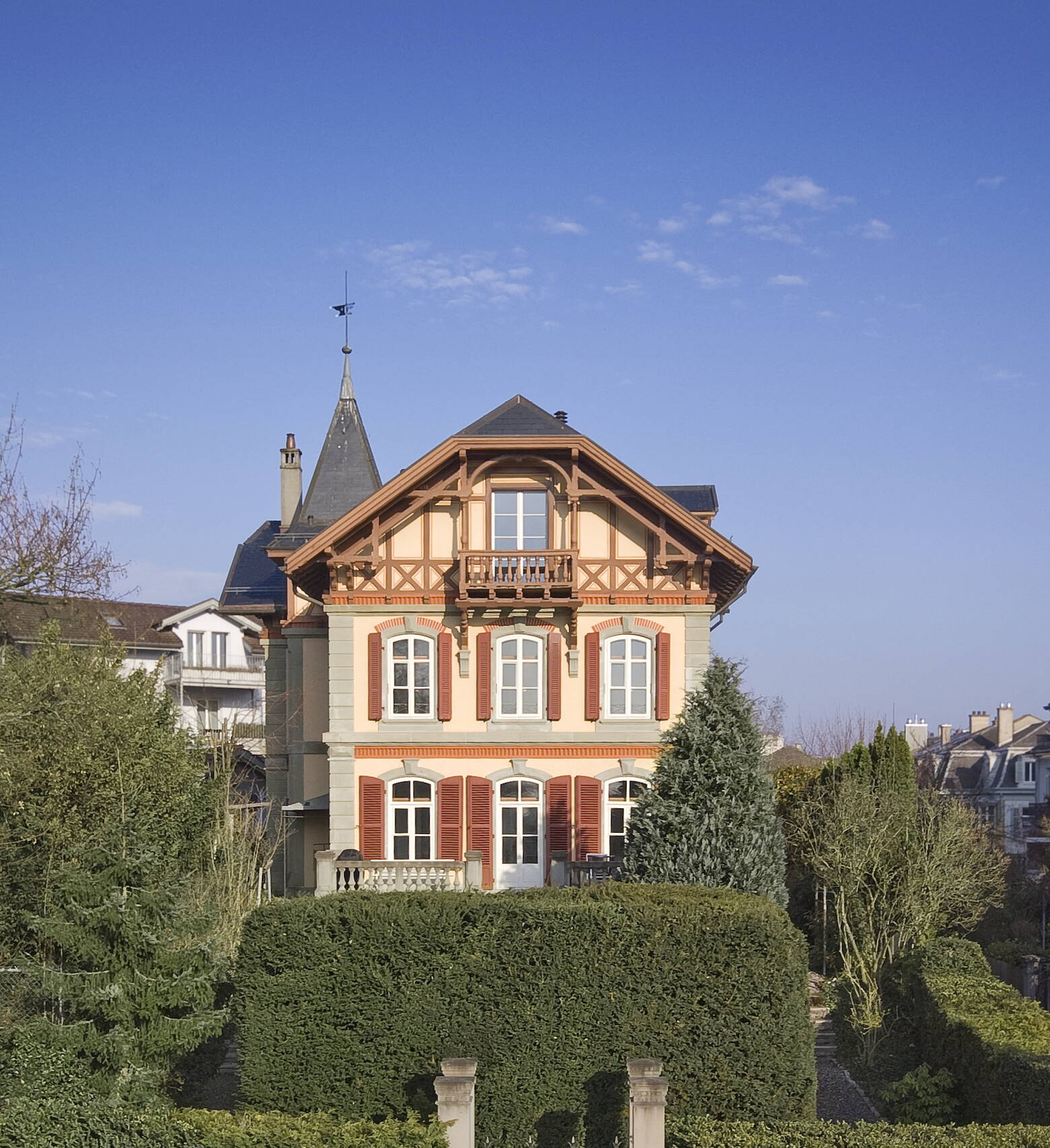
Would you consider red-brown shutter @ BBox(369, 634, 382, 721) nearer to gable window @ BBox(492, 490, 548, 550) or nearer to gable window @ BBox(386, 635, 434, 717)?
gable window @ BBox(386, 635, 434, 717)

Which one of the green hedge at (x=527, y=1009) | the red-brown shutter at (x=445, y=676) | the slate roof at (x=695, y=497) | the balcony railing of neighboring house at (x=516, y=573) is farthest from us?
the slate roof at (x=695, y=497)

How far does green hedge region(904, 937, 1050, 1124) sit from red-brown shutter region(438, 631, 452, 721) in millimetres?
9742

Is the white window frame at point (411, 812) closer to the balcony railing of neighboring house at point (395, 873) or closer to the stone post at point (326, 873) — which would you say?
the balcony railing of neighboring house at point (395, 873)

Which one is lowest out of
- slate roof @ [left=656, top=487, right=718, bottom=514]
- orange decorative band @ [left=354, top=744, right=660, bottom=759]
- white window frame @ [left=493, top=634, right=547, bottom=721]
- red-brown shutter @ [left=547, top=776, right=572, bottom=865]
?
red-brown shutter @ [left=547, top=776, right=572, bottom=865]

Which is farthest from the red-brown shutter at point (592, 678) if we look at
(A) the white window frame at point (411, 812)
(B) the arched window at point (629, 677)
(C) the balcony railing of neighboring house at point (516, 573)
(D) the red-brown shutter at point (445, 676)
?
(A) the white window frame at point (411, 812)

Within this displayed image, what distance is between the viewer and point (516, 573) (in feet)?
75.0

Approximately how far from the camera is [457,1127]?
11.4m

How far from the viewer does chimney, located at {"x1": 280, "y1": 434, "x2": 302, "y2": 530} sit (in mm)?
28906

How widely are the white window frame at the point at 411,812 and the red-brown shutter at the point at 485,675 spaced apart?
1744 mm

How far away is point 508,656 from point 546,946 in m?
11.0

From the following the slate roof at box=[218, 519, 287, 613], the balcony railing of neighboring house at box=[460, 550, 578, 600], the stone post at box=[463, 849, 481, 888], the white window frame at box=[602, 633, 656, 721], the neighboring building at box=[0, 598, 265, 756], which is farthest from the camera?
the neighboring building at box=[0, 598, 265, 756]

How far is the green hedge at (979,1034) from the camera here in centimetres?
1160

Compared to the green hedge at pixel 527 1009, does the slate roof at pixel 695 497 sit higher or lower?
higher

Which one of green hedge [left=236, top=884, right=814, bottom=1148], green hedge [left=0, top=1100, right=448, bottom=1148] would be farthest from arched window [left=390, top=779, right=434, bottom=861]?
green hedge [left=0, top=1100, right=448, bottom=1148]
